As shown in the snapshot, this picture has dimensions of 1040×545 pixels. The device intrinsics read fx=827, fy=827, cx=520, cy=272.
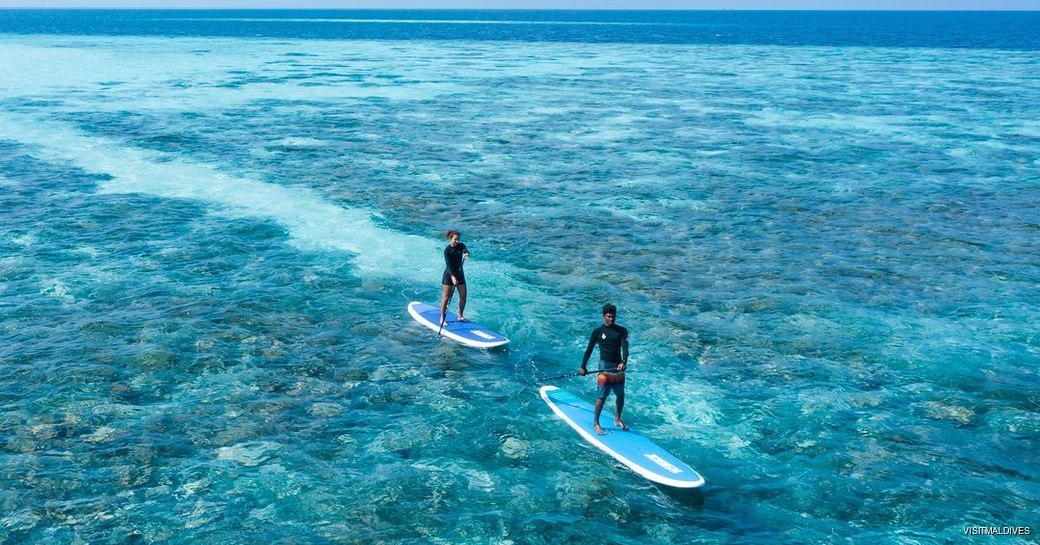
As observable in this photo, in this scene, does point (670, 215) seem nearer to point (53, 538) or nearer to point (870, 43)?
point (53, 538)

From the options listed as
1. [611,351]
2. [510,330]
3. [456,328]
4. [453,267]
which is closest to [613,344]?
[611,351]

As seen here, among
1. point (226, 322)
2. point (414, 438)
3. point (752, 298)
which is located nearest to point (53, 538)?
point (414, 438)

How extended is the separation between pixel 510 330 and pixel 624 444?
7.23 meters

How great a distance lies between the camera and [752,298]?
2564 centimetres

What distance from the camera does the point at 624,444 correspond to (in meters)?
17.1

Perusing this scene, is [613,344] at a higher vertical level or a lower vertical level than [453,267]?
higher

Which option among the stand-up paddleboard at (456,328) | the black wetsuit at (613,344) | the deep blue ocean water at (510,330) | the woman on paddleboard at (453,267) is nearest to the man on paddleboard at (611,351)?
the black wetsuit at (613,344)

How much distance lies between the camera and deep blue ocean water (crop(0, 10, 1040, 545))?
51.7 feet

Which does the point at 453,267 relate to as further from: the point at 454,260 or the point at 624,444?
the point at 624,444

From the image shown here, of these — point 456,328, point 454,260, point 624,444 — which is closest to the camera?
point 624,444

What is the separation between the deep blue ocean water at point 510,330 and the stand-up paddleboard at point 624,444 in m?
0.33

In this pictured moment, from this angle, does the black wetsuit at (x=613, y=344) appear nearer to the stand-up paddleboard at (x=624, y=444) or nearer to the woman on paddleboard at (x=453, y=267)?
the stand-up paddleboard at (x=624, y=444)

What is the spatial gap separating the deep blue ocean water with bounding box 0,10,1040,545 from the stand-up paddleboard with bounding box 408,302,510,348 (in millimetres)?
439

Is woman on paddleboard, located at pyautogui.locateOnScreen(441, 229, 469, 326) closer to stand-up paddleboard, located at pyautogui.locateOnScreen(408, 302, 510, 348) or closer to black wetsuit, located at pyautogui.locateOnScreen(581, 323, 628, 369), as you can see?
stand-up paddleboard, located at pyautogui.locateOnScreen(408, 302, 510, 348)
